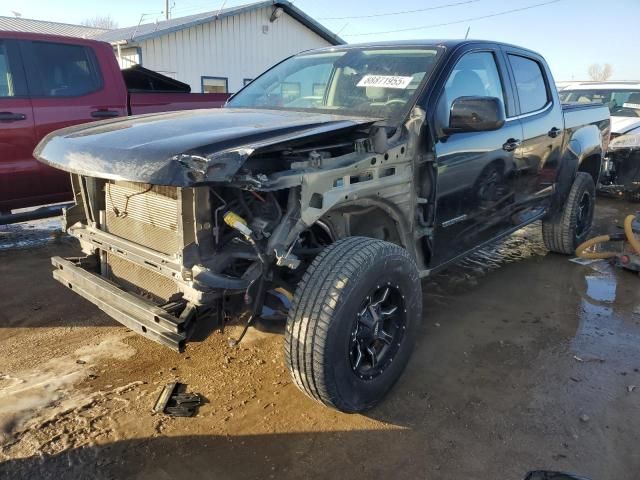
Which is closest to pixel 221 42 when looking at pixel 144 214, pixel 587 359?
pixel 144 214

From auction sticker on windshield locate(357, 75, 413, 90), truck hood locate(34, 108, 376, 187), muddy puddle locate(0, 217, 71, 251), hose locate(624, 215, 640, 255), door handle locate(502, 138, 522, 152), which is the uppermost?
auction sticker on windshield locate(357, 75, 413, 90)

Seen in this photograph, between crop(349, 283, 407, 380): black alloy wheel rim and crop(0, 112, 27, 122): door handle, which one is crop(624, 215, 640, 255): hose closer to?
crop(349, 283, 407, 380): black alloy wheel rim

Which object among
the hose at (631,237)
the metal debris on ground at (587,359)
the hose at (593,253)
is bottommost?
the metal debris on ground at (587,359)

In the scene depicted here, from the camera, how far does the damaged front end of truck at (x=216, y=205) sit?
2.27m

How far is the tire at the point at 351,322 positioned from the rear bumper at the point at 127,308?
1.71 feet


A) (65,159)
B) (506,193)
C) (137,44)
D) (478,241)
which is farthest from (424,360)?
(137,44)

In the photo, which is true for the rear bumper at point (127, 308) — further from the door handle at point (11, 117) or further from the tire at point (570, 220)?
the tire at point (570, 220)

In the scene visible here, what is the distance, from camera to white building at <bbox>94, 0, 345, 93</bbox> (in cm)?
1480

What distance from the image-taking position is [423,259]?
11.0 feet

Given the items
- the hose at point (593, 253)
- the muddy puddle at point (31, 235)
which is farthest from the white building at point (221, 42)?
the hose at point (593, 253)

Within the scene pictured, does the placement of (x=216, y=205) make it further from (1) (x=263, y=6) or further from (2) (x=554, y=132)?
(1) (x=263, y=6)

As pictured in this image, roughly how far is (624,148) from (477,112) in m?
6.45

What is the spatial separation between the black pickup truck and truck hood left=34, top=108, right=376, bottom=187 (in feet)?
0.03

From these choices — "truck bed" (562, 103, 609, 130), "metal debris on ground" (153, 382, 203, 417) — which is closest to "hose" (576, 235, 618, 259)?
"truck bed" (562, 103, 609, 130)
